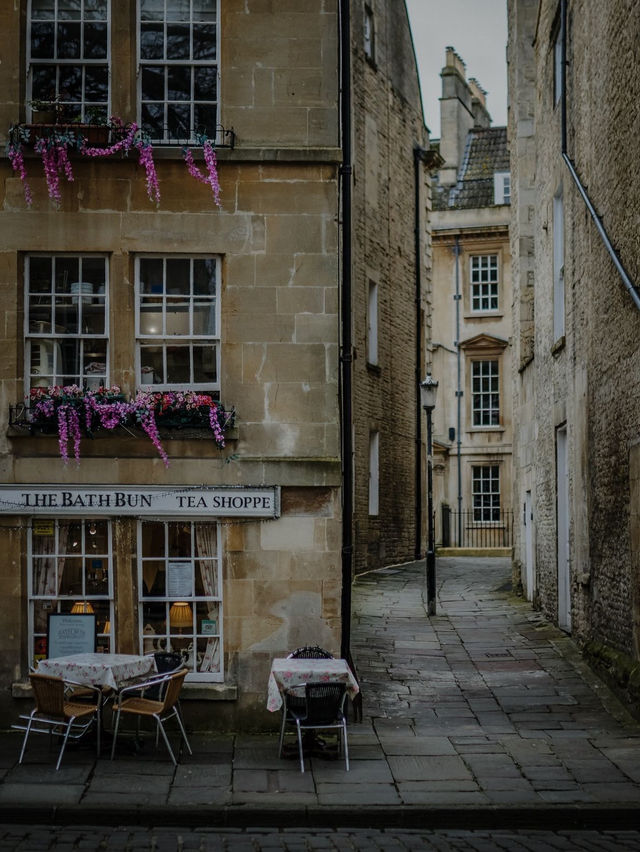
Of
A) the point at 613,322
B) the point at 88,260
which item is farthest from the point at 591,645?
the point at 88,260

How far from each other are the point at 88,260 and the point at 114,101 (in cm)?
191

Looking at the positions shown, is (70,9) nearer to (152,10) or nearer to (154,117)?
(152,10)

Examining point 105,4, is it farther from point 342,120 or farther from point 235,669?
point 235,669

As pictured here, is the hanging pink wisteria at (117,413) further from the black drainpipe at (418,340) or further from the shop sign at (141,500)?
the black drainpipe at (418,340)

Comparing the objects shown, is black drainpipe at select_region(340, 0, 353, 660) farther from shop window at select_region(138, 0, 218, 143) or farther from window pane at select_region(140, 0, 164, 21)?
window pane at select_region(140, 0, 164, 21)

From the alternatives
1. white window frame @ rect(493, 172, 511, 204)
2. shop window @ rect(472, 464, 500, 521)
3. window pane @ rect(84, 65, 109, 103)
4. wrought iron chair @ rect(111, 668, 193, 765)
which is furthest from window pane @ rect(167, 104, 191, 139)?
white window frame @ rect(493, 172, 511, 204)

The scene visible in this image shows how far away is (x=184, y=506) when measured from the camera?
539 inches

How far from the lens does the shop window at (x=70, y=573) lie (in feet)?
45.2

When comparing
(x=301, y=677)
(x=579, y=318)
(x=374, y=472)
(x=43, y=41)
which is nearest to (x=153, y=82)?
(x=43, y=41)

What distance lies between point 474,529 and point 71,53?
29990 millimetres

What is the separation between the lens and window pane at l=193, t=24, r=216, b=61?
47.2 feet

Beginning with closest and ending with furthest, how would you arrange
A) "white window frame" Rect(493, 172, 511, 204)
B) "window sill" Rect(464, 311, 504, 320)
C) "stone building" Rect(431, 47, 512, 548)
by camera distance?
"stone building" Rect(431, 47, 512, 548) → "window sill" Rect(464, 311, 504, 320) → "white window frame" Rect(493, 172, 511, 204)

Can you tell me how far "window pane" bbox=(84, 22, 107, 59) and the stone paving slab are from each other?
7937 millimetres

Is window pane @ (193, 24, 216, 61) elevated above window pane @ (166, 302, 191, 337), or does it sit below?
above
